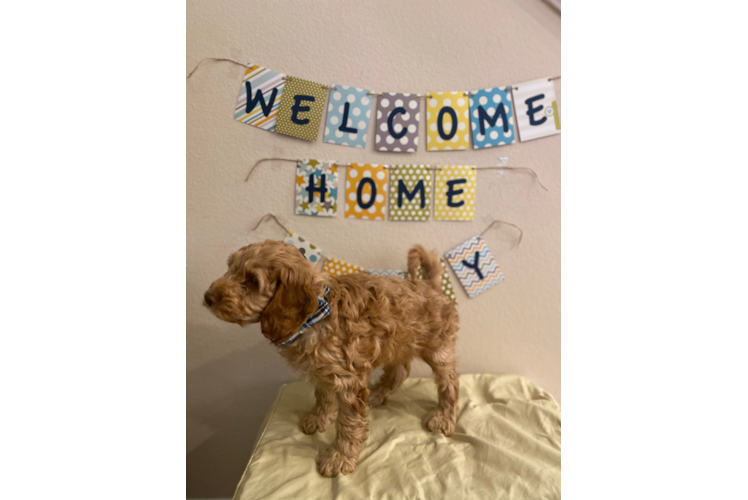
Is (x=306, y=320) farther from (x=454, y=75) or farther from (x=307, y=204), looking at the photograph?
(x=454, y=75)

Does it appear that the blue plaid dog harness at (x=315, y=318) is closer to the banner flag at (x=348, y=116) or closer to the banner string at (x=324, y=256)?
the banner string at (x=324, y=256)

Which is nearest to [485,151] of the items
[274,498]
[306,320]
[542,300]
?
[542,300]

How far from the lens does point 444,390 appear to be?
4.98 feet

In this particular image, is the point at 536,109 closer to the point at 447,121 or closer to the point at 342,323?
the point at 447,121

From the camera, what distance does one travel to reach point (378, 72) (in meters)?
1.68

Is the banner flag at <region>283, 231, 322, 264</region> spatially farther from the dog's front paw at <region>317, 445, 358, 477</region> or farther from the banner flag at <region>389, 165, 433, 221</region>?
the dog's front paw at <region>317, 445, 358, 477</region>

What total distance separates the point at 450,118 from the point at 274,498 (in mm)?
1556

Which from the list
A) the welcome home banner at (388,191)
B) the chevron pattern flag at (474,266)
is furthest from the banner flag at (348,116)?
the chevron pattern flag at (474,266)

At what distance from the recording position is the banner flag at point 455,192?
172cm

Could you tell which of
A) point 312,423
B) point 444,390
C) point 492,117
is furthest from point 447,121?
point 312,423

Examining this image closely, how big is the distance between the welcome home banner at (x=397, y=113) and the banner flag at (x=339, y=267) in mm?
519

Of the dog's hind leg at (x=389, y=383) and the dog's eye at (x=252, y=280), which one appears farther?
the dog's hind leg at (x=389, y=383)

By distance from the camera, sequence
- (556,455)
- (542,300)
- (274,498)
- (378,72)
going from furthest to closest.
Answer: (542,300), (378,72), (556,455), (274,498)
